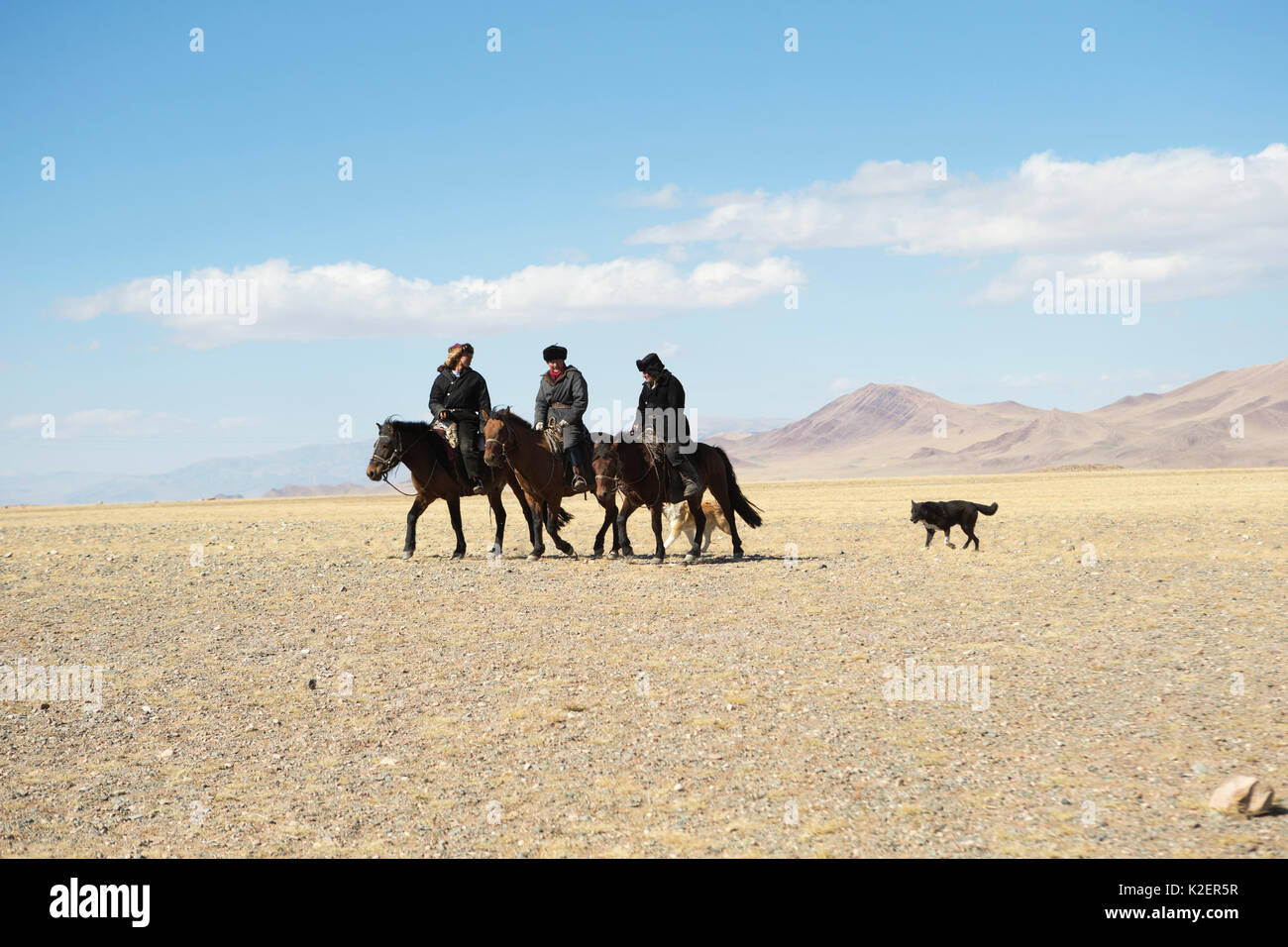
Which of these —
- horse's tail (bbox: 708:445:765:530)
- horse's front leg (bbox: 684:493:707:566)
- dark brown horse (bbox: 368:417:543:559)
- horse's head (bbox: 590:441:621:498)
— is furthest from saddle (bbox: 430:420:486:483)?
horse's tail (bbox: 708:445:765:530)

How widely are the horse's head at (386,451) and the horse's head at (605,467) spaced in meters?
3.75

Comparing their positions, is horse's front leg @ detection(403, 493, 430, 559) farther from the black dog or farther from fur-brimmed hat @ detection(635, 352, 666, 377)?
the black dog

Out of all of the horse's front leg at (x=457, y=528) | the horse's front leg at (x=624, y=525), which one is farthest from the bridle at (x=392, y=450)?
the horse's front leg at (x=624, y=525)

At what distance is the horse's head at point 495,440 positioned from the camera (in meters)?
17.3

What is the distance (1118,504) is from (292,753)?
36.3 m

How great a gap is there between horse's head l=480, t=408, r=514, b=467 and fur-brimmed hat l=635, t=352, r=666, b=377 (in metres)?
2.53

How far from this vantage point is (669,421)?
16922 mm

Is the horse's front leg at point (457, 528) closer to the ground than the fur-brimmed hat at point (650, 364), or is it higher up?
closer to the ground

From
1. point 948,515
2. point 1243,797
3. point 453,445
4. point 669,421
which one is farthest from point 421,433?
point 1243,797

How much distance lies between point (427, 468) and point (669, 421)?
458 centimetres

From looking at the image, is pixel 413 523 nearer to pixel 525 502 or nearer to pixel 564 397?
pixel 525 502

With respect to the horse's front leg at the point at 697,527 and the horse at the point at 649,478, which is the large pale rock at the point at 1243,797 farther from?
the horse's front leg at the point at 697,527

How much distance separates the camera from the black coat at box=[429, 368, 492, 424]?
18453 mm
